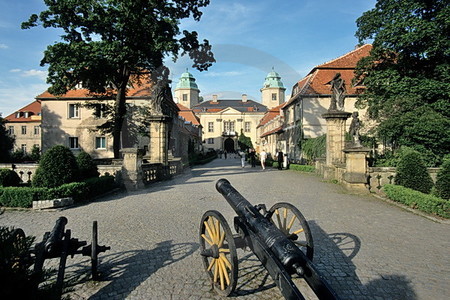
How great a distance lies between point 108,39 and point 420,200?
15935 mm

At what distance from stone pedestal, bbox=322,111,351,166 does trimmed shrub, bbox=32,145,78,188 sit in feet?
37.2

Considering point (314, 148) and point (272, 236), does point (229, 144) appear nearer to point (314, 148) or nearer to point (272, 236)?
point (314, 148)

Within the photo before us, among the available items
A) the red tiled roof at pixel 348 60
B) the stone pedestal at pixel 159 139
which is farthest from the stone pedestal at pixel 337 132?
the red tiled roof at pixel 348 60

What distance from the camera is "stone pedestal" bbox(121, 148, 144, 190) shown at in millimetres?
11969

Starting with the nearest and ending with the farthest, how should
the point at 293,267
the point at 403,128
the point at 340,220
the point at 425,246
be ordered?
the point at 293,267, the point at 425,246, the point at 340,220, the point at 403,128

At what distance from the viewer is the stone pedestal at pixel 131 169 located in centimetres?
1197

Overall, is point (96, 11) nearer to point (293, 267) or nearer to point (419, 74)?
point (293, 267)

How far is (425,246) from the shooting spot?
5.10 metres

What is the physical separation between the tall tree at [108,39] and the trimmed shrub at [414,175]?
473 inches

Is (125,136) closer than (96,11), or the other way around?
(96,11)

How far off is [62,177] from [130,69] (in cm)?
1001

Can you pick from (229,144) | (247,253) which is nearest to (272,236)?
(247,253)

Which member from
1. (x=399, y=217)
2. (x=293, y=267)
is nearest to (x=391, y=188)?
(x=399, y=217)

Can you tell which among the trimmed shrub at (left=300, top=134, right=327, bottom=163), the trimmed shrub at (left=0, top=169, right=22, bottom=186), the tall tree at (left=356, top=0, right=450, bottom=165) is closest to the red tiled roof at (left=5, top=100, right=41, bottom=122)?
the trimmed shrub at (left=300, top=134, right=327, bottom=163)
